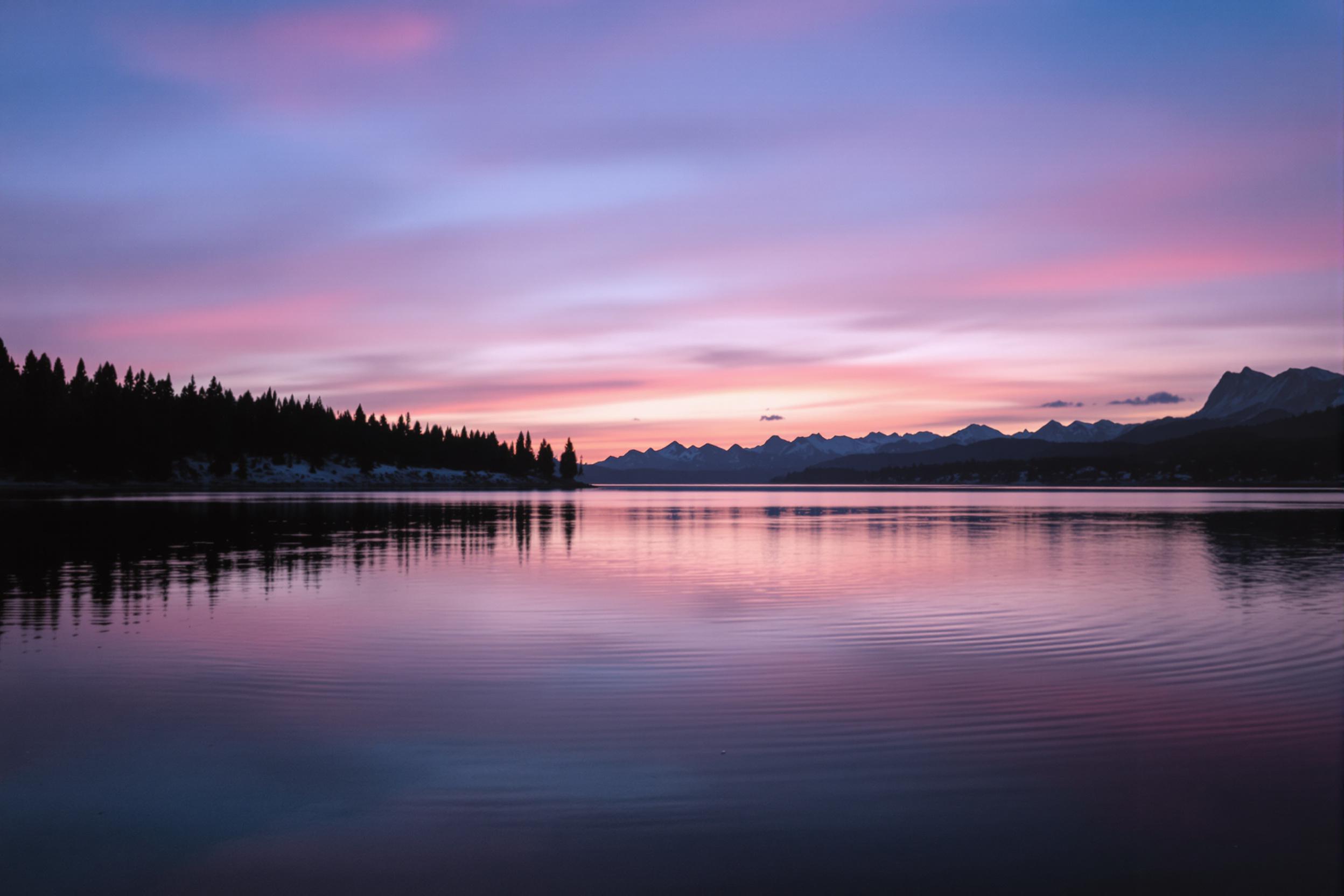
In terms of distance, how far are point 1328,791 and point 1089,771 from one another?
2.61 meters

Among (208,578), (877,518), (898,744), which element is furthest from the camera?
(877,518)

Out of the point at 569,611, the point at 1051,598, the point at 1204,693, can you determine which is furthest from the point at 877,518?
the point at 1204,693

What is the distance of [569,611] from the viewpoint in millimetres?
25125

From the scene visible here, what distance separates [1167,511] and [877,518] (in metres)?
40.4

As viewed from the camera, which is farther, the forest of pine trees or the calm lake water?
the forest of pine trees

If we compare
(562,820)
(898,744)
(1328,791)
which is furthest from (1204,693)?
(562,820)

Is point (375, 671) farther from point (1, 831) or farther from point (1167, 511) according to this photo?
point (1167, 511)

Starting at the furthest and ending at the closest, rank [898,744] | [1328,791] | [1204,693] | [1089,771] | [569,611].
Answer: [569,611] < [1204,693] < [898,744] < [1089,771] < [1328,791]

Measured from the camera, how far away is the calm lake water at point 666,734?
833cm

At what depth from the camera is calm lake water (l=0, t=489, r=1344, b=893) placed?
8.33 metres

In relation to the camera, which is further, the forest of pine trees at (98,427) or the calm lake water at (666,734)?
the forest of pine trees at (98,427)

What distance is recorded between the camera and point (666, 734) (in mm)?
12531

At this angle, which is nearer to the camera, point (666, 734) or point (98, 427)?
point (666, 734)

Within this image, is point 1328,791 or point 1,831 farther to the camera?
point 1328,791
